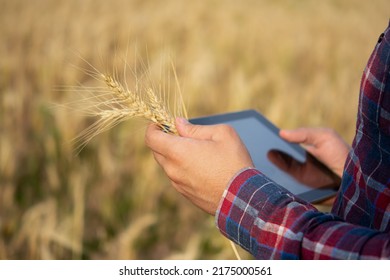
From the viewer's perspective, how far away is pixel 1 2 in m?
3.84

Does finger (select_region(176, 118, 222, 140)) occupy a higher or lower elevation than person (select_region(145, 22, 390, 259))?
higher

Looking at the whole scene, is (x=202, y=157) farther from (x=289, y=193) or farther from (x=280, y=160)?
(x=280, y=160)

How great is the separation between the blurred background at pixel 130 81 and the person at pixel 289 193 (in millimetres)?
232

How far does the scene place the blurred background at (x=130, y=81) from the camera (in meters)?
1.96

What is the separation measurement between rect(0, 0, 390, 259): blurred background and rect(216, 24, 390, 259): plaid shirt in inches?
14.1

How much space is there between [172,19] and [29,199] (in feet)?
7.12

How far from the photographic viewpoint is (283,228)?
0.81 meters

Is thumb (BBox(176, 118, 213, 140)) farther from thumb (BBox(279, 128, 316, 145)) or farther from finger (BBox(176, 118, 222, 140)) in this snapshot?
thumb (BBox(279, 128, 316, 145))

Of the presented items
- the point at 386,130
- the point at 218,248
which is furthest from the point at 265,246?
the point at 218,248

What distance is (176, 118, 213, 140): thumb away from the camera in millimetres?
965

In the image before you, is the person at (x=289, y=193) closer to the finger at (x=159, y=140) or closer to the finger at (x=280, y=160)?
the finger at (x=159, y=140)

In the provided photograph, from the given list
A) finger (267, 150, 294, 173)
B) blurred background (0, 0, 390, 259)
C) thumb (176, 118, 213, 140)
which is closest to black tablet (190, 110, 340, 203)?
finger (267, 150, 294, 173)

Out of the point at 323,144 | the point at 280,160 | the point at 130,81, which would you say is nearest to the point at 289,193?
the point at 280,160
